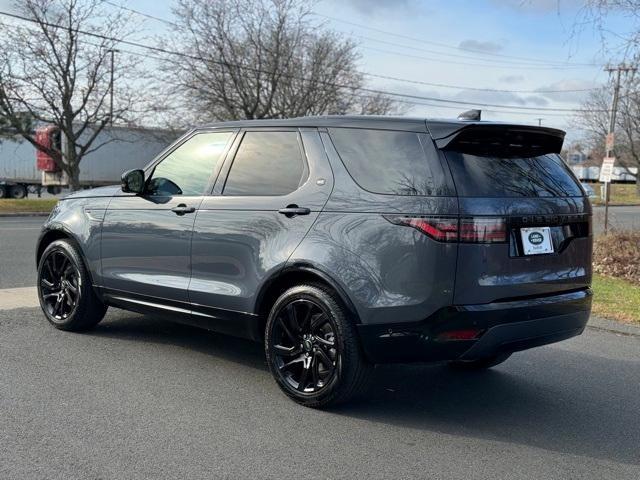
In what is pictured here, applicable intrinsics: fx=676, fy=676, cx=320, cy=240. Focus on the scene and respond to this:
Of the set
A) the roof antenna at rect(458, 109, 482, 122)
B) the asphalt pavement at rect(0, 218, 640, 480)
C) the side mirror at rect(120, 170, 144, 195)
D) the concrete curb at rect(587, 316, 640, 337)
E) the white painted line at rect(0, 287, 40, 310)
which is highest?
the roof antenna at rect(458, 109, 482, 122)

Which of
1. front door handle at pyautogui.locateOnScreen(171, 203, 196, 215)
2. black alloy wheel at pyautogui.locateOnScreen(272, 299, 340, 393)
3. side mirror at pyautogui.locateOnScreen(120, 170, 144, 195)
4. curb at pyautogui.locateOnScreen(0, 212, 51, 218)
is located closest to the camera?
black alloy wheel at pyautogui.locateOnScreen(272, 299, 340, 393)

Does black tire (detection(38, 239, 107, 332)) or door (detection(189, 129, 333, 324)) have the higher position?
door (detection(189, 129, 333, 324))

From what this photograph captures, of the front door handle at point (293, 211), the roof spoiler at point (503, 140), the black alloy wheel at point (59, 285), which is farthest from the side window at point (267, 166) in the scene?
the black alloy wheel at point (59, 285)

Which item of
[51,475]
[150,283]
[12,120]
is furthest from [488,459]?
[12,120]

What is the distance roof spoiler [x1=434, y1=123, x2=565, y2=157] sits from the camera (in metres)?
3.96

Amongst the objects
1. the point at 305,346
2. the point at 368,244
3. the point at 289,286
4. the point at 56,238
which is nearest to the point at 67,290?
the point at 56,238

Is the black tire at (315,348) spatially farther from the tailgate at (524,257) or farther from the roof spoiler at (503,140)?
the roof spoiler at (503,140)

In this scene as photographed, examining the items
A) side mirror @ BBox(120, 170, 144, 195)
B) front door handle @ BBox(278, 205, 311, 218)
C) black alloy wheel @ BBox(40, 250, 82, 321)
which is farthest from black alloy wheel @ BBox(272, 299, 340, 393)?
black alloy wheel @ BBox(40, 250, 82, 321)

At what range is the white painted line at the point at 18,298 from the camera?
7039mm

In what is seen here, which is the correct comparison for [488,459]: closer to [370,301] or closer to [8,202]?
[370,301]

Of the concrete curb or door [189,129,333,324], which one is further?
the concrete curb

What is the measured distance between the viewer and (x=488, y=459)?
364cm

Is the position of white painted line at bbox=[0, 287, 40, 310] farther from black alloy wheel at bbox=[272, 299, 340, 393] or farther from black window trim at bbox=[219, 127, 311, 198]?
black alloy wheel at bbox=[272, 299, 340, 393]

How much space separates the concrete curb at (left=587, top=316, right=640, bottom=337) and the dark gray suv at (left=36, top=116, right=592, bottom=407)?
7.70 feet
